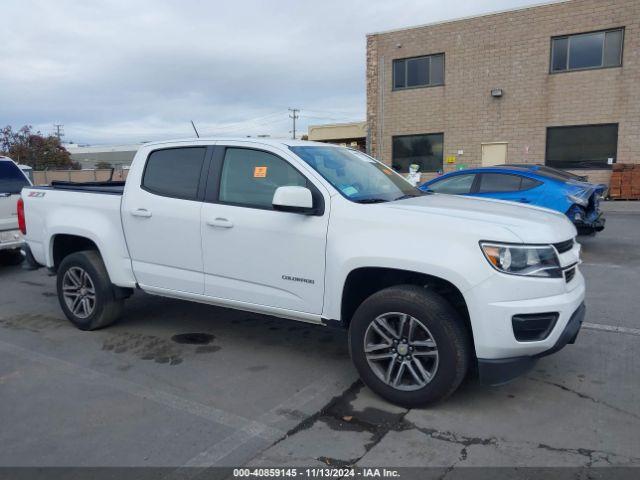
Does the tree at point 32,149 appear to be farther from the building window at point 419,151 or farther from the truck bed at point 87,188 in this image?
the truck bed at point 87,188

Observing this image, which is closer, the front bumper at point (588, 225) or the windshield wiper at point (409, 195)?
the windshield wiper at point (409, 195)

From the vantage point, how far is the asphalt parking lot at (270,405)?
317cm

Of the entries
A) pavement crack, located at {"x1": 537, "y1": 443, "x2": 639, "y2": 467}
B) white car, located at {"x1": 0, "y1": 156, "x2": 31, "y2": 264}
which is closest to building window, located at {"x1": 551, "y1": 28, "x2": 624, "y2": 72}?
white car, located at {"x1": 0, "y1": 156, "x2": 31, "y2": 264}

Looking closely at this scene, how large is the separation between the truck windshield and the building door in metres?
19.2

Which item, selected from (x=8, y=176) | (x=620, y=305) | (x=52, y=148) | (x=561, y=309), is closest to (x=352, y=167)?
(x=561, y=309)

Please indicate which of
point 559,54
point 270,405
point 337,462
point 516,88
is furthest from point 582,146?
point 337,462

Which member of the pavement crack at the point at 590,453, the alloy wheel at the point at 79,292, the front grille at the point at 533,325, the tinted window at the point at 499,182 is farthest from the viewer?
the tinted window at the point at 499,182

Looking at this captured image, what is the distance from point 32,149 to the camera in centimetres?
4259

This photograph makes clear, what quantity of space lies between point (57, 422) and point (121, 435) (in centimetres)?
54

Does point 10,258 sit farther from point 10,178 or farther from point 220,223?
point 220,223

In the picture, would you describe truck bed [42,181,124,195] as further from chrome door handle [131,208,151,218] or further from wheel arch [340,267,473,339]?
wheel arch [340,267,473,339]

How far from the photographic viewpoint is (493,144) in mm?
22891

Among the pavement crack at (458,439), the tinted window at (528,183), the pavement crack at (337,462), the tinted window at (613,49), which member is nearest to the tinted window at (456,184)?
the tinted window at (528,183)

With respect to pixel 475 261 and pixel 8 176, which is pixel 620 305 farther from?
pixel 8 176
